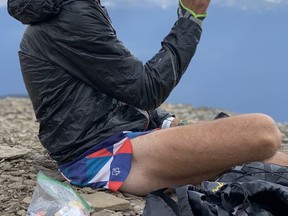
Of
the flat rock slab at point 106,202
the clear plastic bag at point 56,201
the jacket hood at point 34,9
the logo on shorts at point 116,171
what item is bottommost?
the flat rock slab at point 106,202

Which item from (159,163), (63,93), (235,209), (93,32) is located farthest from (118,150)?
(235,209)

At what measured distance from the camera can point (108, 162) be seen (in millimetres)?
3371

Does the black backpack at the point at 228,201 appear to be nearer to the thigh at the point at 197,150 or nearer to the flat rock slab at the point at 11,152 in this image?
the thigh at the point at 197,150

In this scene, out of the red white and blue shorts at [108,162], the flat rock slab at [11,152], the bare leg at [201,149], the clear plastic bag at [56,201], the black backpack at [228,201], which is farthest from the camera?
the flat rock slab at [11,152]

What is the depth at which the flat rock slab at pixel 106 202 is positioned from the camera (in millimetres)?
3195

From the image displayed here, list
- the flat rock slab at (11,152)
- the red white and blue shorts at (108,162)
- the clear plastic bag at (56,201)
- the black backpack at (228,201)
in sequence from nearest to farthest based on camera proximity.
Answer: the black backpack at (228,201)
the clear plastic bag at (56,201)
the red white and blue shorts at (108,162)
the flat rock slab at (11,152)

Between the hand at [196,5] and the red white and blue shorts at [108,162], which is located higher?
the hand at [196,5]

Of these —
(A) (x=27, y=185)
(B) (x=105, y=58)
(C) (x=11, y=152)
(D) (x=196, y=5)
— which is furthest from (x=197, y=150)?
(C) (x=11, y=152)

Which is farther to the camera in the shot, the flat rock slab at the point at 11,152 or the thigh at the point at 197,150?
the flat rock slab at the point at 11,152

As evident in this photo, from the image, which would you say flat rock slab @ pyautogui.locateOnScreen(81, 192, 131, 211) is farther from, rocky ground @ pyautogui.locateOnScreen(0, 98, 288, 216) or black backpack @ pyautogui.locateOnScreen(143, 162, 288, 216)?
black backpack @ pyautogui.locateOnScreen(143, 162, 288, 216)

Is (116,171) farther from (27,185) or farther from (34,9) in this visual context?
(34,9)

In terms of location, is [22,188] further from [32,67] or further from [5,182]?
[32,67]

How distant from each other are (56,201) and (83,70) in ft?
2.51

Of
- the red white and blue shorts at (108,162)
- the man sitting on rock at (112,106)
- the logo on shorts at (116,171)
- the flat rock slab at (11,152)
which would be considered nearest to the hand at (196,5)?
the man sitting on rock at (112,106)
